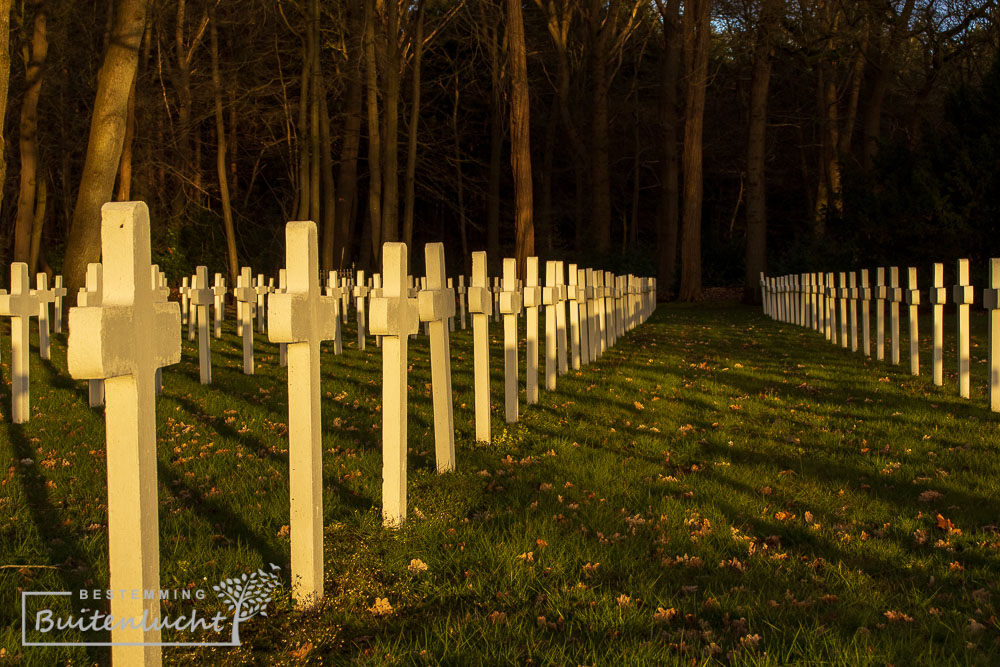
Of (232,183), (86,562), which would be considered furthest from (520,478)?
(232,183)

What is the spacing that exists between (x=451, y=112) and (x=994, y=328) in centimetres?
3791

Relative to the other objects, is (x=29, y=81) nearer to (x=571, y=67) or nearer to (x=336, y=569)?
(x=336, y=569)

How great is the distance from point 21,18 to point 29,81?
1.37 m

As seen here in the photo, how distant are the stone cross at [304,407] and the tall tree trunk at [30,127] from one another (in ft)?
58.2

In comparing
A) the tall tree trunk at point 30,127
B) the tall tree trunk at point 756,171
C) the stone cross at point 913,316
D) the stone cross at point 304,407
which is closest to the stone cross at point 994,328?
the stone cross at point 913,316

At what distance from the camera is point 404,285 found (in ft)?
17.0

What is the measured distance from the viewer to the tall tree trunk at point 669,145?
33.9m

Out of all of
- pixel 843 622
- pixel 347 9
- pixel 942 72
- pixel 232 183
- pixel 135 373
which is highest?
pixel 347 9

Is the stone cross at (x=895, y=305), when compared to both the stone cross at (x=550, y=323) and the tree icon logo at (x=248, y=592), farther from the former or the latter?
the tree icon logo at (x=248, y=592)

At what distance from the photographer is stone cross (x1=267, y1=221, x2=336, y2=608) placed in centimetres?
384

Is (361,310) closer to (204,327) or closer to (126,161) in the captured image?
(204,327)

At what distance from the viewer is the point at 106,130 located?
13.4m

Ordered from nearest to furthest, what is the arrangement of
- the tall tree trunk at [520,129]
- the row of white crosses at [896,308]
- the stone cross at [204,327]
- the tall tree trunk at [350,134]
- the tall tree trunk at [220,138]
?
the row of white crosses at [896,308]
the stone cross at [204,327]
the tall tree trunk at [520,129]
the tall tree trunk at [220,138]
the tall tree trunk at [350,134]

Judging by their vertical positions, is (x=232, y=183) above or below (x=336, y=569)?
above
